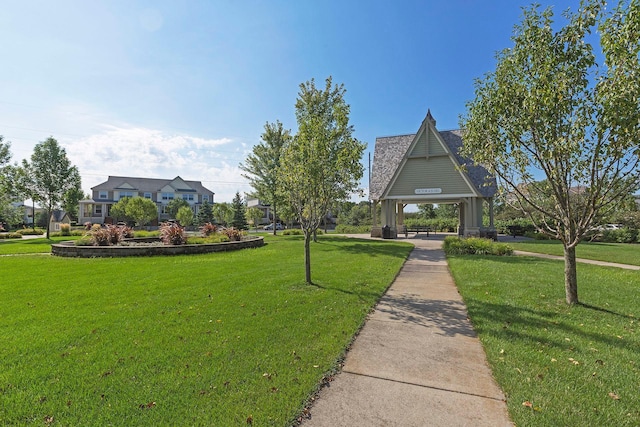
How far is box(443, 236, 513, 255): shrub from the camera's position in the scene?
1265 cm

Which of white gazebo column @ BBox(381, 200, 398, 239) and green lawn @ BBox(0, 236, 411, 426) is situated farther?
white gazebo column @ BBox(381, 200, 398, 239)

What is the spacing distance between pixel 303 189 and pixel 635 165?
6.05 m

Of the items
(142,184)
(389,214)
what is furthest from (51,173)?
(389,214)

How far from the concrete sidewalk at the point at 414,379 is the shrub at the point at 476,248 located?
844cm

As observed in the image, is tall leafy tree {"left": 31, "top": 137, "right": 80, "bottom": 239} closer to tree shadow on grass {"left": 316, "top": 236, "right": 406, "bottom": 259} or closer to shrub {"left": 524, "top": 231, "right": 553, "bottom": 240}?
tree shadow on grass {"left": 316, "top": 236, "right": 406, "bottom": 259}

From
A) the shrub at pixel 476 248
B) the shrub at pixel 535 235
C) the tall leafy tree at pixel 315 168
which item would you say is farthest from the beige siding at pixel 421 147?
the tall leafy tree at pixel 315 168

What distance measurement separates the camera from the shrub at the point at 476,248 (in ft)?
41.5

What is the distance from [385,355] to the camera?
12.3 feet

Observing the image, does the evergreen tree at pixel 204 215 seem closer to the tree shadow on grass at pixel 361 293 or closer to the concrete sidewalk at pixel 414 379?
the tree shadow on grass at pixel 361 293

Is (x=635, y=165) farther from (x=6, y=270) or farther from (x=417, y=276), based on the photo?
(x=6, y=270)

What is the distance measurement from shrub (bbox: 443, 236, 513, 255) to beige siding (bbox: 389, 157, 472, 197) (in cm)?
698

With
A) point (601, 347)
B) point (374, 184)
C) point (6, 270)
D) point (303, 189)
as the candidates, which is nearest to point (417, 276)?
point (303, 189)

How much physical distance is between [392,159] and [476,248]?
41.7ft

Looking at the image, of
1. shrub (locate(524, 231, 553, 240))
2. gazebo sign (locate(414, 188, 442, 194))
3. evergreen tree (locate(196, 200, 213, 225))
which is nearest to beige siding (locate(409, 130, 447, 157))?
gazebo sign (locate(414, 188, 442, 194))
